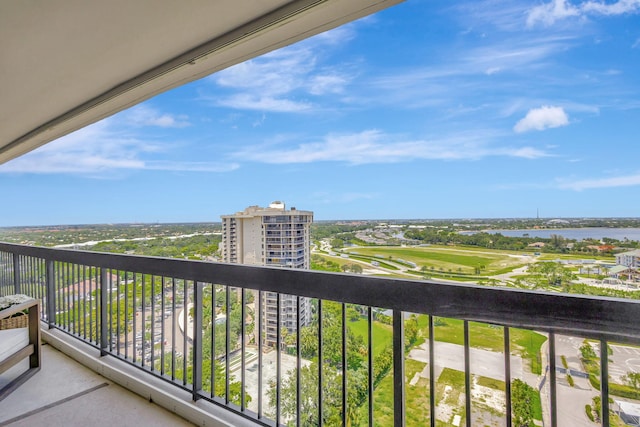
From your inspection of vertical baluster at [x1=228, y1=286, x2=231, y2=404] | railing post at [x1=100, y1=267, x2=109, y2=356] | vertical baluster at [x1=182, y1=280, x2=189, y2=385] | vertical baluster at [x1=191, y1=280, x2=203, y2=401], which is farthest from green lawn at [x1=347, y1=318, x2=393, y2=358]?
railing post at [x1=100, y1=267, x2=109, y2=356]

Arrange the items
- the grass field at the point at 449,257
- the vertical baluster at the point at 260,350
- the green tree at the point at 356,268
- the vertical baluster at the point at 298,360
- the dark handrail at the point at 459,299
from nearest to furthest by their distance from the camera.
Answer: the dark handrail at the point at 459,299 → the grass field at the point at 449,257 → the green tree at the point at 356,268 → the vertical baluster at the point at 298,360 → the vertical baluster at the point at 260,350

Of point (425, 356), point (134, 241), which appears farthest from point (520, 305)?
point (134, 241)

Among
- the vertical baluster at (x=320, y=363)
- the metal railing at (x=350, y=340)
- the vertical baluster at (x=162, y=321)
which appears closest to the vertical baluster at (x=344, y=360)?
the metal railing at (x=350, y=340)

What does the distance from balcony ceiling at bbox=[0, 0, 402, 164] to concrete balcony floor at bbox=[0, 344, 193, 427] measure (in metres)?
2.19

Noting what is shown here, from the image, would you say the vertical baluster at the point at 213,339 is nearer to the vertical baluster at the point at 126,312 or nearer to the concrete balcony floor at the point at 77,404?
the concrete balcony floor at the point at 77,404

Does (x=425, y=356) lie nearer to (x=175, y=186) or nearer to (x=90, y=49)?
(x=90, y=49)

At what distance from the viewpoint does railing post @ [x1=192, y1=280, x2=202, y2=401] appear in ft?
6.73

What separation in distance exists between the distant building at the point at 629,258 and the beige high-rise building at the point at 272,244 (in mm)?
1367

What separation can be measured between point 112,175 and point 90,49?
5136 millimetres

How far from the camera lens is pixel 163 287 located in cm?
236

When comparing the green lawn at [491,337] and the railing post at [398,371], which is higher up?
the green lawn at [491,337]

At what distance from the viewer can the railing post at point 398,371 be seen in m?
1.37

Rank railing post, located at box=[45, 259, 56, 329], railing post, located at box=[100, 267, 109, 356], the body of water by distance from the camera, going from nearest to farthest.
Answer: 1. the body of water
2. railing post, located at box=[100, 267, 109, 356]
3. railing post, located at box=[45, 259, 56, 329]

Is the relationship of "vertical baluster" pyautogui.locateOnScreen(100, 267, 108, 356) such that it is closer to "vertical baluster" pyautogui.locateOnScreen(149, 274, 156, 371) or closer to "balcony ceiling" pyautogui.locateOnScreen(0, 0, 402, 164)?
"vertical baluster" pyautogui.locateOnScreen(149, 274, 156, 371)
